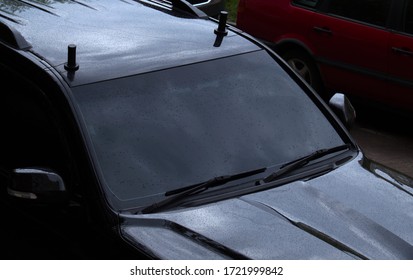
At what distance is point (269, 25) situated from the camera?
10516 mm

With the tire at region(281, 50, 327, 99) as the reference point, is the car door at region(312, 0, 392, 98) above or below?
above

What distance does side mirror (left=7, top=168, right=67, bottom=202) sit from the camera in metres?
4.30

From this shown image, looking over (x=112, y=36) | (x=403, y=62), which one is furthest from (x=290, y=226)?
(x=403, y=62)

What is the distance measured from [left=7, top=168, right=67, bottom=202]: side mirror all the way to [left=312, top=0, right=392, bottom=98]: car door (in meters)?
5.75

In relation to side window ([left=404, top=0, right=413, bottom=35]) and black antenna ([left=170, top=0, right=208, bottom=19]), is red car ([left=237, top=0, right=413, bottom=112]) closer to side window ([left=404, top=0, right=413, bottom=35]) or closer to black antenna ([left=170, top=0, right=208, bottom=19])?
side window ([left=404, top=0, right=413, bottom=35])

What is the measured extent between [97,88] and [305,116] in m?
1.18

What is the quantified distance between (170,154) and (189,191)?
23cm

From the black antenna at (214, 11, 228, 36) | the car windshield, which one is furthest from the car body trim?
the black antenna at (214, 11, 228, 36)

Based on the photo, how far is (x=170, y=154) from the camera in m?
4.61

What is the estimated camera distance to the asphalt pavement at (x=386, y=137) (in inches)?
350

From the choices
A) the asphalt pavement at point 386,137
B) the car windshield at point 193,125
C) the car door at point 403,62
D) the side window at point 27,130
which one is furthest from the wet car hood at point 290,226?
the car door at point 403,62

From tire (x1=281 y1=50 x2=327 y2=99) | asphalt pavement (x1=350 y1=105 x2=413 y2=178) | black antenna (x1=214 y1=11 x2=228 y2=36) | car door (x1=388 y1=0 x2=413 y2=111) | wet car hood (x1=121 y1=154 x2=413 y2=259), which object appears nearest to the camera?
wet car hood (x1=121 y1=154 x2=413 y2=259)

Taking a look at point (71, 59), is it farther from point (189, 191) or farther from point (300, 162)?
point (300, 162)
